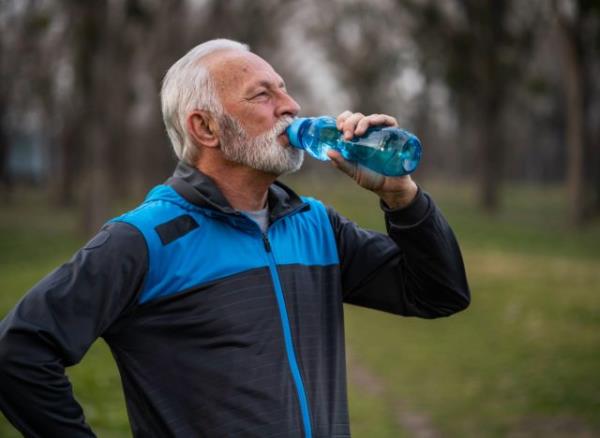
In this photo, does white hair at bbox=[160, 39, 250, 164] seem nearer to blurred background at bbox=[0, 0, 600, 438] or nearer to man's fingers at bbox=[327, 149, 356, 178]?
man's fingers at bbox=[327, 149, 356, 178]

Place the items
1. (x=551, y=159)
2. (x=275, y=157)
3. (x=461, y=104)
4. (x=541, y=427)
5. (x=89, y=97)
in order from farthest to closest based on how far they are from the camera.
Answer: (x=551, y=159)
(x=461, y=104)
(x=89, y=97)
(x=541, y=427)
(x=275, y=157)

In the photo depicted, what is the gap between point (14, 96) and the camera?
34.5 metres

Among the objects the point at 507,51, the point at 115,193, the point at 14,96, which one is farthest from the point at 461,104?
the point at 14,96

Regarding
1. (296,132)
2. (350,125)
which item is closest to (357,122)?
(350,125)

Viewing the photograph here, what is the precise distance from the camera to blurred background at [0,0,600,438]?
7.94m

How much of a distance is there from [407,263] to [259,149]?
2.08 ft

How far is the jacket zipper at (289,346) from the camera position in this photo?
2.46 m

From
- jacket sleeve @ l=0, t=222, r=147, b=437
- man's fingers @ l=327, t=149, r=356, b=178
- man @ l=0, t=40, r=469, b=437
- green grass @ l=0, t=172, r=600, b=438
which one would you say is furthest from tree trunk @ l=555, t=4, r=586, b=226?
A: jacket sleeve @ l=0, t=222, r=147, b=437

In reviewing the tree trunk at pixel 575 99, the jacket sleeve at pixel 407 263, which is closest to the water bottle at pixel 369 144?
the jacket sleeve at pixel 407 263

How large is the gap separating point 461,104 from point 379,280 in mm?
31406

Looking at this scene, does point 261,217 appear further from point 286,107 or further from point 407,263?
point 407,263

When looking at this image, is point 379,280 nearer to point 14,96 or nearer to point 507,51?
point 507,51

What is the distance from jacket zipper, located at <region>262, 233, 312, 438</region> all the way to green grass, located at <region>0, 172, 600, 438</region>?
4.28 m

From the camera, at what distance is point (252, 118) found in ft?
8.78
